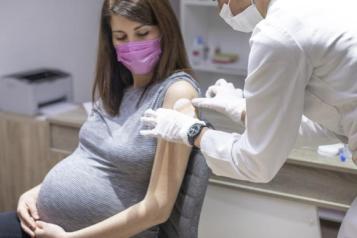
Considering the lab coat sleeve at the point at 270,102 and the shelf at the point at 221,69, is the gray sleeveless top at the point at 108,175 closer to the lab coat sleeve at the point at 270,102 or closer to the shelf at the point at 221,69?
the lab coat sleeve at the point at 270,102

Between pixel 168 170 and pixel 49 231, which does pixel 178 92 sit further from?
pixel 49 231

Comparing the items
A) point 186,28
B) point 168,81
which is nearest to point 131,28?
point 168,81

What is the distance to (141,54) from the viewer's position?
1.41 m

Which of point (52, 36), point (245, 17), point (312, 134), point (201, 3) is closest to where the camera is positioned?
point (245, 17)

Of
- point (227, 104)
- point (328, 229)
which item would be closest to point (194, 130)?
point (227, 104)

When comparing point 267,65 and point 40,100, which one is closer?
point 267,65

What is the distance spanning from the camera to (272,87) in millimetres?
913

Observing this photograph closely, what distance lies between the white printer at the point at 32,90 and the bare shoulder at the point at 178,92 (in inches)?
46.0

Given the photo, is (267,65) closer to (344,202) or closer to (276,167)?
(276,167)

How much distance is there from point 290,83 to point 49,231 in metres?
0.93

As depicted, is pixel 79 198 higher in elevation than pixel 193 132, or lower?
lower

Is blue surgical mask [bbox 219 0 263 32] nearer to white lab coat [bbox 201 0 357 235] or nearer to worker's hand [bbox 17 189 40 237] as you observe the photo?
white lab coat [bbox 201 0 357 235]

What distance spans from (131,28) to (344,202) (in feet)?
3.39

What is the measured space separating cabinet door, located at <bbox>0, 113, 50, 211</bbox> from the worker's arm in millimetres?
1007
